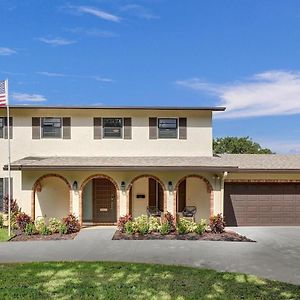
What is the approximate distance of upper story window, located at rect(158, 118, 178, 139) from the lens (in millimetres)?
17000

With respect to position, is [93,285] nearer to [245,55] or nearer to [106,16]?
[106,16]

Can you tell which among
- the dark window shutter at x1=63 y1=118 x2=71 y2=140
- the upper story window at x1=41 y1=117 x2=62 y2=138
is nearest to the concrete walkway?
the dark window shutter at x1=63 y1=118 x2=71 y2=140

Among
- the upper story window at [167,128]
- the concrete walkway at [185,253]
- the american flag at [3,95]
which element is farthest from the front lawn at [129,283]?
the upper story window at [167,128]

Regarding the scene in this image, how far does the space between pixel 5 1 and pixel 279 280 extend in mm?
14155

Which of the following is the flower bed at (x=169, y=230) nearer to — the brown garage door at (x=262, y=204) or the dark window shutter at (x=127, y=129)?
the brown garage door at (x=262, y=204)

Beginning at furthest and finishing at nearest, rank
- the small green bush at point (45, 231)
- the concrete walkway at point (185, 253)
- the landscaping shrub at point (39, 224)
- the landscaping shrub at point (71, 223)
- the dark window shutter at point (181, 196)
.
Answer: the dark window shutter at point (181, 196) < the landscaping shrub at point (71, 223) < the landscaping shrub at point (39, 224) < the small green bush at point (45, 231) < the concrete walkway at point (185, 253)

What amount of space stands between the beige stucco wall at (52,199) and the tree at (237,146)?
137ft

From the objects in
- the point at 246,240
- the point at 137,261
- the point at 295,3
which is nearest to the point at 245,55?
the point at 295,3

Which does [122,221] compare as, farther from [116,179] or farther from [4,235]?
[4,235]

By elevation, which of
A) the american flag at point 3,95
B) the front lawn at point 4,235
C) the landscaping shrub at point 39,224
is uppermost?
the american flag at point 3,95

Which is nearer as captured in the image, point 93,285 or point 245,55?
point 93,285

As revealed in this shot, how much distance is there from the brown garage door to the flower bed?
221 centimetres

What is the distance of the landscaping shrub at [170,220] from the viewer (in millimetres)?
A: 14279

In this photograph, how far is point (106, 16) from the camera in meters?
17.2
